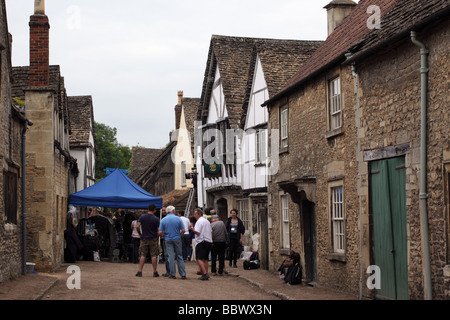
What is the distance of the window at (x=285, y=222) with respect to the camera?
1991 cm

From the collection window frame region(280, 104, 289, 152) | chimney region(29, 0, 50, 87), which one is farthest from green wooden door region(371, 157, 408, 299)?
chimney region(29, 0, 50, 87)

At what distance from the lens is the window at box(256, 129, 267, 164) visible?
24984 mm

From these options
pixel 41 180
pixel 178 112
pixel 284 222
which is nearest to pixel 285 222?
pixel 284 222

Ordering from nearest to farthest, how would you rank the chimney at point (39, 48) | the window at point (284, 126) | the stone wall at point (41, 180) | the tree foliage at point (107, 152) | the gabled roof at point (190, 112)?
the stone wall at point (41, 180) → the chimney at point (39, 48) → the window at point (284, 126) → the gabled roof at point (190, 112) → the tree foliage at point (107, 152)

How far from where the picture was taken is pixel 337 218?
50.8 ft

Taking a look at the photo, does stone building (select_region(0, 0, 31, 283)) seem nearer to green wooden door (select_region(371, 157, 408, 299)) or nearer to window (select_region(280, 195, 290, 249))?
window (select_region(280, 195, 290, 249))

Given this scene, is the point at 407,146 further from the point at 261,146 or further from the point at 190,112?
the point at 190,112

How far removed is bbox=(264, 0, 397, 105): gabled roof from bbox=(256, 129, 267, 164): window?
4.21m

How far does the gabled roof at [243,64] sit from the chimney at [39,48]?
7.89 meters

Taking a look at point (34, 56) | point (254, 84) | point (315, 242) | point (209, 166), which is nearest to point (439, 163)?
point (315, 242)

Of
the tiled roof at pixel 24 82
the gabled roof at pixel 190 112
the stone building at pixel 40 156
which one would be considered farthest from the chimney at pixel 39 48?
the gabled roof at pixel 190 112

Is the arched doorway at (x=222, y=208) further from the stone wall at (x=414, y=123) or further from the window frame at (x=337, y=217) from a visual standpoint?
the stone wall at (x=414, y=123)

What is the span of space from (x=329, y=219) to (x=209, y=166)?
49.4 ft

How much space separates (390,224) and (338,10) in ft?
32.6
